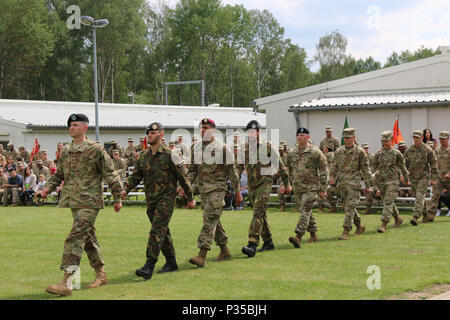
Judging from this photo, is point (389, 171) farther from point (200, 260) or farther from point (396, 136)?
point (396, 136)

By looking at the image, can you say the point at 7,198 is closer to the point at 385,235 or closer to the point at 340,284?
the point at 385,235

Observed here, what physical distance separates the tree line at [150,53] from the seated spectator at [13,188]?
38360 millimetres

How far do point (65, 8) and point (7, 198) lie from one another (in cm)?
4570

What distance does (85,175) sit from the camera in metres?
8.57

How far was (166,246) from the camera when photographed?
378 inches

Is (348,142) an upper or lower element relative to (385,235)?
upper

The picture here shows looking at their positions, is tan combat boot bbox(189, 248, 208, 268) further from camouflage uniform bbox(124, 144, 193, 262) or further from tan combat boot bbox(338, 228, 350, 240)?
tan combat boot bbox(338, 228, 350, 240)

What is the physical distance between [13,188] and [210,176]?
16.6 m

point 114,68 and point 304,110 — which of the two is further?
point 114,68

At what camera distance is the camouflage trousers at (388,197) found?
14.5 m

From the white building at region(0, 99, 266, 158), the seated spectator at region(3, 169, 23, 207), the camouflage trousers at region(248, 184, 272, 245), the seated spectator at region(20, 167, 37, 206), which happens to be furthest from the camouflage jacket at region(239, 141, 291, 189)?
the white building at region(0, 99, 266, 158)

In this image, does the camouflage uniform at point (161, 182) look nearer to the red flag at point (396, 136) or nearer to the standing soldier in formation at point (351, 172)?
the standing soldier in formation at point (351, 172)
